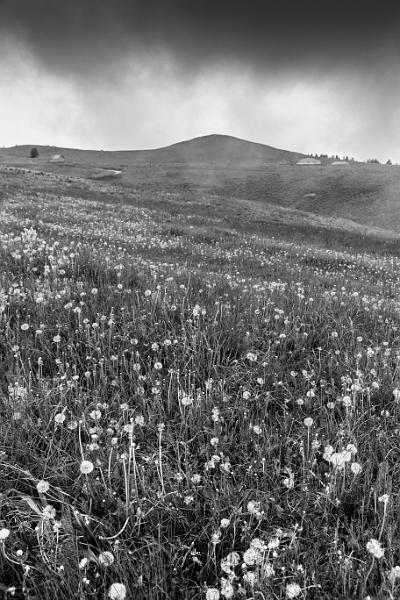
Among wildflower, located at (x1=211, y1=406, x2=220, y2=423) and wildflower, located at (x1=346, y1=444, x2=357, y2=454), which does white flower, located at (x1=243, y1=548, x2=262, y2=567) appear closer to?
wildflower, located at (x1=346, y1=444, x2=357, y2=454)

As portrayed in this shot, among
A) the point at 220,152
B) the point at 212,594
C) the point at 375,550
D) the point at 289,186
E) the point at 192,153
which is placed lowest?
the point at 212,594

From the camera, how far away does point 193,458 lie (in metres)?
2.59

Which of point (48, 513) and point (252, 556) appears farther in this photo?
point (48, 513)

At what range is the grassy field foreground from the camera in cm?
172

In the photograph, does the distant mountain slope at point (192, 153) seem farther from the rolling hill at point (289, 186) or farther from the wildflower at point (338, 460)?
the wildflower at point (338, 460)

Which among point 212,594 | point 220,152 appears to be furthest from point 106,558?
point 220,152

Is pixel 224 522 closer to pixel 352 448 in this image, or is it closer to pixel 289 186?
pixel 352 448

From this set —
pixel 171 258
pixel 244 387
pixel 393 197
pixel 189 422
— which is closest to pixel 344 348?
pixel 244 387

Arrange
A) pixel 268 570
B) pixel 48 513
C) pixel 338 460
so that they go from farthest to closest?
pixel 338 460 → pixel 48 513 → pixel 268 570

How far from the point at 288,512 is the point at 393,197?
66.7 metres

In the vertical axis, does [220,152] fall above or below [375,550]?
above

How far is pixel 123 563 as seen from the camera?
1.65m

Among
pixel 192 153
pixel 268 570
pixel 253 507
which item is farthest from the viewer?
pixel 192 153

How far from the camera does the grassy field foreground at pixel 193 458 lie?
172 centimetres
